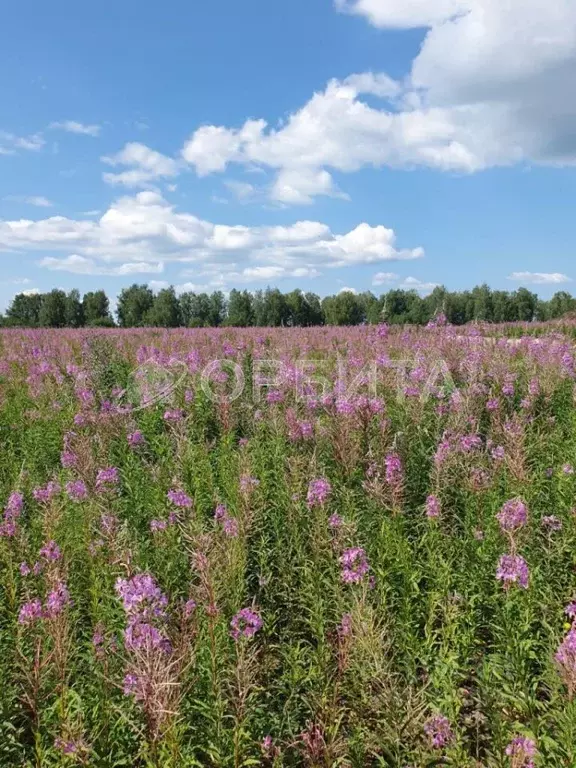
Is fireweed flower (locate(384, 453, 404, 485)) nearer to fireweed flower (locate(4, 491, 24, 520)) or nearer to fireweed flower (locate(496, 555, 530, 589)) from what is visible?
fireweed flower (locate(496, 555, 530, 589))

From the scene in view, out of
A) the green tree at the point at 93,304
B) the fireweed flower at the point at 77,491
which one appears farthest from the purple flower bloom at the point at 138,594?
the green tree at the point at 93,304

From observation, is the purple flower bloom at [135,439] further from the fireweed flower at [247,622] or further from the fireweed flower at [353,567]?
the fireweed flower at [247,622]

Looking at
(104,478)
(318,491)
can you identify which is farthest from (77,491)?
(318,491)

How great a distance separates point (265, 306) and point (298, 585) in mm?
71101

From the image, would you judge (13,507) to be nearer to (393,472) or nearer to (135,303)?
(393,472)

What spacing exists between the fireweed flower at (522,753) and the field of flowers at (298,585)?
0.03 m

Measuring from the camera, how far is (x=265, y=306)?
2918 inches

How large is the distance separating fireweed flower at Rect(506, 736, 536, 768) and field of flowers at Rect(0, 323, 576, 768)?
3 cm

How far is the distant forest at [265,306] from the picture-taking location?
225 feet

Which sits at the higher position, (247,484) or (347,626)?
(247,484)

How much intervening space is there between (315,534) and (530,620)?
4.82 ft

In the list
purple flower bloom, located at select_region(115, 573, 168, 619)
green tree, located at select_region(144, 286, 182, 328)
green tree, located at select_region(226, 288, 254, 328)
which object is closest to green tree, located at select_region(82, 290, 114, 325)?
green tree, located at select_region(144, 286, 182, 328)

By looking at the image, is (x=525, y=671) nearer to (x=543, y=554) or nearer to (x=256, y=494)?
(x=543, y=554)

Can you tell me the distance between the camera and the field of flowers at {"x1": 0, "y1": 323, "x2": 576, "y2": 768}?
245 cm
